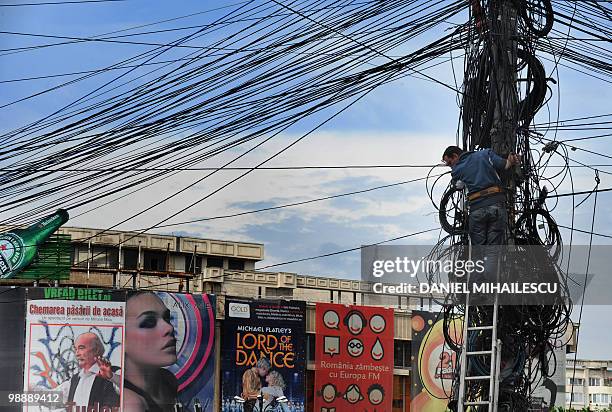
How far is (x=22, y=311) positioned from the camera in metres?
39.2

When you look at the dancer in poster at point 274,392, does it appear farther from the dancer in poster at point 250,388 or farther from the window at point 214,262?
the window at point 214,262

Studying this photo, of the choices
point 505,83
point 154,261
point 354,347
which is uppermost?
point 505,83

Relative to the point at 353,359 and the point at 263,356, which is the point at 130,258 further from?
the point at 263,356

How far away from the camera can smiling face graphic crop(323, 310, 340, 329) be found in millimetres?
45156

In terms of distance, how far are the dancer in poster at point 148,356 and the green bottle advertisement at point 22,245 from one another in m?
4.03

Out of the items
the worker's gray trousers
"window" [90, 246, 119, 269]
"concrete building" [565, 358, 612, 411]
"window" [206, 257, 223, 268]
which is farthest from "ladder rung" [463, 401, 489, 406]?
"concrete building" [565, 358, 612, 411]

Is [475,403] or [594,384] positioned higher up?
[475,403]

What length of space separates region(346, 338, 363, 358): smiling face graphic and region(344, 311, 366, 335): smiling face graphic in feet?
1.09

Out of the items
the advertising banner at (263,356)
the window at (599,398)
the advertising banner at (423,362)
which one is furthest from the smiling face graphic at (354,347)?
the window at (599,398)

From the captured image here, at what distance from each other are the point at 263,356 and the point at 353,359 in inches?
167

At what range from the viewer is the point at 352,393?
1791 inches

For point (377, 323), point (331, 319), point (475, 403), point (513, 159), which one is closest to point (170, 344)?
point (331, 319)

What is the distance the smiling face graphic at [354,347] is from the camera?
149 feet

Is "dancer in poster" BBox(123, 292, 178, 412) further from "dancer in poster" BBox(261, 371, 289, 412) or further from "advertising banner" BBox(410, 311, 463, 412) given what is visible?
"advertising banner" BBox(410, 311, 463, 412)
